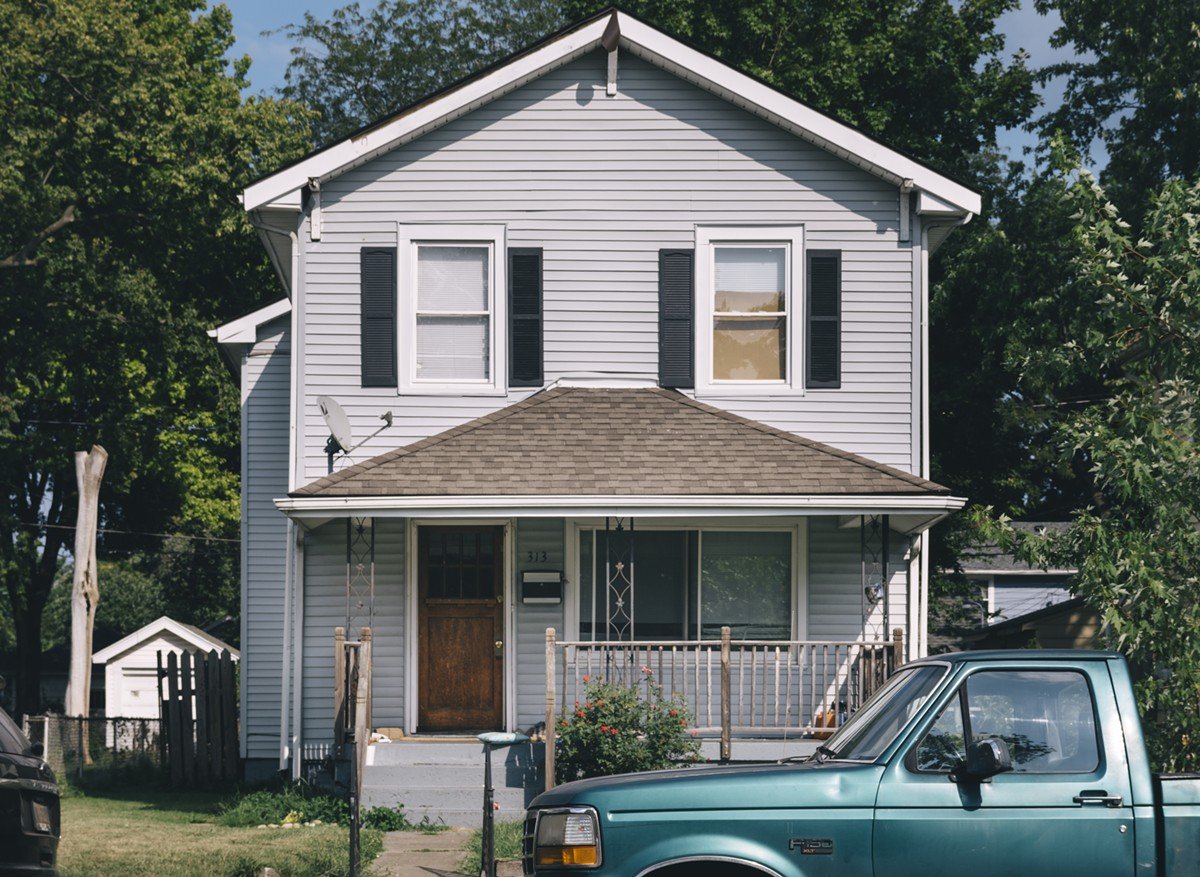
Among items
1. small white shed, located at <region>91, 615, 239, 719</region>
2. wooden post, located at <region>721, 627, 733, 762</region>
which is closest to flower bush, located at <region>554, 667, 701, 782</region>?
wooden post, located at <region>721, 627, 733, 762</region>

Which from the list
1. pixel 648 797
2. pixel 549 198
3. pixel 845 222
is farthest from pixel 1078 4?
pixel 648 797

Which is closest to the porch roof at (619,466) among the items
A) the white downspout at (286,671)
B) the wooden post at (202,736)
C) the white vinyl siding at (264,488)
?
the white downspout at (286,671)

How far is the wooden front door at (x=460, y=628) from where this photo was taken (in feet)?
55.3

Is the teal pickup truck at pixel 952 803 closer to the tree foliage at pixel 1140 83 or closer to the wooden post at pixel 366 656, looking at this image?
the wooden post at pixel 366 656

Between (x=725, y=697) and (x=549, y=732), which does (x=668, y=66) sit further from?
(x=549, y=732)

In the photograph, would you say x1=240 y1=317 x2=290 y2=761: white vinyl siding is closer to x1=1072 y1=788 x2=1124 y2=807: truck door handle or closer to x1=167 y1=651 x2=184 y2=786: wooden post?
x1=167 y1=651 x2=184 y2=786: wooden post

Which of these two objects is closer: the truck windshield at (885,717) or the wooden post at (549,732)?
the truck windshield at (885,717)

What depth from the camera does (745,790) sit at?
7527mm

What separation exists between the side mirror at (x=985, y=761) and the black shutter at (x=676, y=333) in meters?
10.1

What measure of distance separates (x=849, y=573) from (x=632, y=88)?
592 cm

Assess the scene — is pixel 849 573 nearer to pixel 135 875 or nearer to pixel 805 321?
pixel 805 321

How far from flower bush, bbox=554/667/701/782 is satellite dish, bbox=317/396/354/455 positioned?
3832 mm

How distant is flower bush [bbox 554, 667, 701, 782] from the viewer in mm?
14344

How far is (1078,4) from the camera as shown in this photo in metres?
27.3
